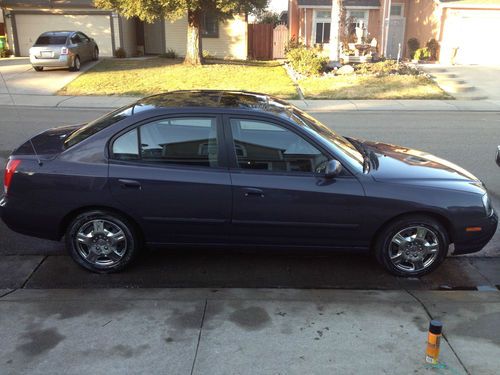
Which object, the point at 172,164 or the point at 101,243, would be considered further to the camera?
the point at 101,243

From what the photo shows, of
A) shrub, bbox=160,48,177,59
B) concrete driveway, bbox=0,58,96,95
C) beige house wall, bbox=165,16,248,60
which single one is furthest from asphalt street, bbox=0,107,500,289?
beige house wall, bbox=165,16,248,60

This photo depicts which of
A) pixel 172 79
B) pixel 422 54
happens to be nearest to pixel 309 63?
pixel 172 79

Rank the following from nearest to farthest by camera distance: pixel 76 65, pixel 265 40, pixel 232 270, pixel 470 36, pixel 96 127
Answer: pixel 96 127 < pixel 232 270 < pixel 76 65 < pixel 470 36 < pixel 265 40

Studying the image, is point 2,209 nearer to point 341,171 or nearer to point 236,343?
point 236,343

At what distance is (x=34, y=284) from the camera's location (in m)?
4.35

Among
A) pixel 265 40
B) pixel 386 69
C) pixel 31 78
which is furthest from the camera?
pixel 265 40

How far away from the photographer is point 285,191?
165 inches

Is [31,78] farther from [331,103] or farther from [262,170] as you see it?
[262,170]

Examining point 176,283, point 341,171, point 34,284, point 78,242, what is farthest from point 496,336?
point 34,284

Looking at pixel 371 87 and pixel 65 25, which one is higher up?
pixel 65 25

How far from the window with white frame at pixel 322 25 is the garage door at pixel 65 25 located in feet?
38.1

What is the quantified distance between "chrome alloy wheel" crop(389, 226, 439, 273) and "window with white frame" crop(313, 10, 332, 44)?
87.4ft

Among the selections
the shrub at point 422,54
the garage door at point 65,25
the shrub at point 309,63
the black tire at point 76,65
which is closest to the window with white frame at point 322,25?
the shrub at point 422,54

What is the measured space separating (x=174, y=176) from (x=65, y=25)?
2642 cm
